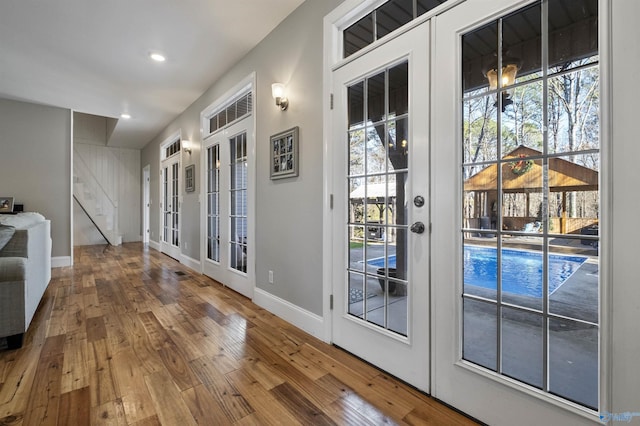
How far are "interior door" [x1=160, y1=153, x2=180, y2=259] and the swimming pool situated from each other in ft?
17.0

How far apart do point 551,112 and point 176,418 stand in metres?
2.20

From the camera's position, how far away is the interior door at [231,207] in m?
3.21

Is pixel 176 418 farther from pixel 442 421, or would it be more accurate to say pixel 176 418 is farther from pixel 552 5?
pixel 552 5

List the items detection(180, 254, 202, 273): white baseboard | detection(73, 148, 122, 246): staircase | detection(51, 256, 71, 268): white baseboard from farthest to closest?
1. detection(73, 148, 122, 246): staircase
2. detection(51, 256, 71, 268): white baseboard
3. detection(180, 254, 202, 273): white baseboard

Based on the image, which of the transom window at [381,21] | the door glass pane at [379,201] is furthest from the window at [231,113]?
the door glass pane at [379,201]

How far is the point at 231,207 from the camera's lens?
12.1ft

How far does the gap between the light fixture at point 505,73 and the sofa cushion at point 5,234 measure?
3426mm

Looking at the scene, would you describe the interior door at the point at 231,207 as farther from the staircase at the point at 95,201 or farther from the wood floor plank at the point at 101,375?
the staircase at the point at 95,201

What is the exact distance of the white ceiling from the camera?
8.20 ft

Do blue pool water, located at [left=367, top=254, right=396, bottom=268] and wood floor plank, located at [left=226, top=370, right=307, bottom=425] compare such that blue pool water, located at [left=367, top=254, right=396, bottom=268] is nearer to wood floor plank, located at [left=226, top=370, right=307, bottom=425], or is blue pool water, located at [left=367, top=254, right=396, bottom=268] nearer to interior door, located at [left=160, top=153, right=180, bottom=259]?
wood floor plank, located at [left=226, top=370, right=307, bottom=425]

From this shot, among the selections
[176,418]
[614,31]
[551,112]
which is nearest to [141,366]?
[176,418]

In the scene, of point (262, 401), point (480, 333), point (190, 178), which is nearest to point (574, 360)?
point (480, 333)

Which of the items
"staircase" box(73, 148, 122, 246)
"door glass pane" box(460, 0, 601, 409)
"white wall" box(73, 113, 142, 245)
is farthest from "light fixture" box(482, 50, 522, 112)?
"staircase" box(73, 148, 122, 246)

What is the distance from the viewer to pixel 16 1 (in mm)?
2402
